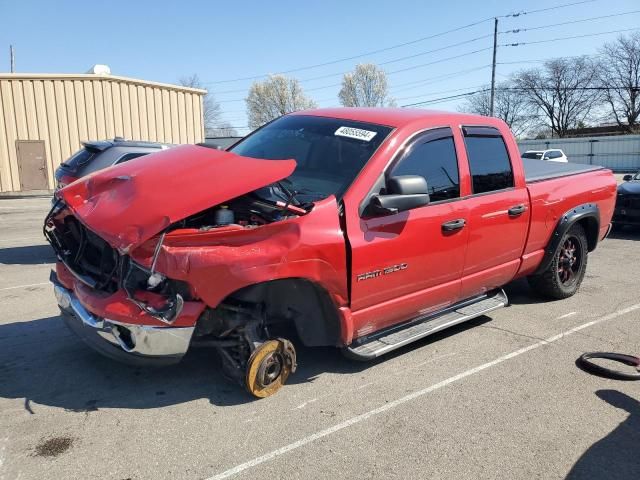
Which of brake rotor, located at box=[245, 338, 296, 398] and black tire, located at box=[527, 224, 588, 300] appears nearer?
brake rotor, located at box=[245, 338, 296, 398]

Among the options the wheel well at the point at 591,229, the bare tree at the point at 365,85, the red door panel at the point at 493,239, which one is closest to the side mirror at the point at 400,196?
the red door panel at the point at 493,239

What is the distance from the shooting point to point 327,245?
344 centimetres

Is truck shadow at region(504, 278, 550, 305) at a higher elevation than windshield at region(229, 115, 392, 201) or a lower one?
lower

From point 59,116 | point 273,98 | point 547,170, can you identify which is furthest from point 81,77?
point 273,98

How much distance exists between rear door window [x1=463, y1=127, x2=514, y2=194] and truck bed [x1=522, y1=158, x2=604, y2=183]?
0.48 m

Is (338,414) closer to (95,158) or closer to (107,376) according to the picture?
(107,376)

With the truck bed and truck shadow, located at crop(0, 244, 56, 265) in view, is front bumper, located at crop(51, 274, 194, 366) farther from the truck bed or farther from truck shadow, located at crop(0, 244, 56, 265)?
truck shadow, located at crop(0, 244, 56, 265)

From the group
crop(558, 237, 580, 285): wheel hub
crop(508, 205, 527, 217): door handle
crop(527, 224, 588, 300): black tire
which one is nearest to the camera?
crop(508, 205, 527, 217): door handle

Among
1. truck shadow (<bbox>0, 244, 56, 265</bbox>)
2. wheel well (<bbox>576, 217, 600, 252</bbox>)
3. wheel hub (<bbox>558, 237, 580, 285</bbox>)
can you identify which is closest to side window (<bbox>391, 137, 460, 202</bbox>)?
wheel hub (<bbox>558, 237, 580, 285</bbox>)

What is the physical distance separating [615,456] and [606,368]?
4.20 ft

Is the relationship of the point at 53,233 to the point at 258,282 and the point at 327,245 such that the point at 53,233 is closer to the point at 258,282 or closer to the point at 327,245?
the point at 258,282

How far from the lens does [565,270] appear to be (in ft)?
19.9

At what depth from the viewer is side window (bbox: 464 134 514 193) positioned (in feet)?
14.9

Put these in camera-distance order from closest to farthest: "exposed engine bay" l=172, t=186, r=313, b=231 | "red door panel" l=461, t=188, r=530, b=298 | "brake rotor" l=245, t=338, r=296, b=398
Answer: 1. "exposed engine bay" l=172, t=186, r=313, b=231
2. "brake rotor" l=245, t=338, r=296, b=398
3. "red door panel" l=461, t=188, r=530, b=298
